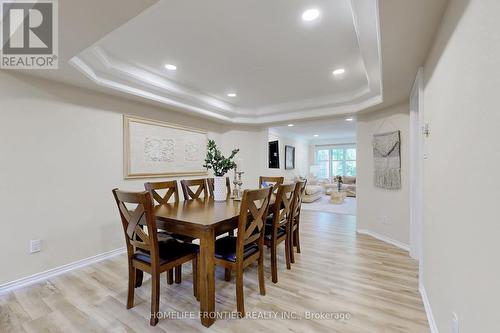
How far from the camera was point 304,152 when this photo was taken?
36.2ft

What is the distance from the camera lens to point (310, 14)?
6.23ft

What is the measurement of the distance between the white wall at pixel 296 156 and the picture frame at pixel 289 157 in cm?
17

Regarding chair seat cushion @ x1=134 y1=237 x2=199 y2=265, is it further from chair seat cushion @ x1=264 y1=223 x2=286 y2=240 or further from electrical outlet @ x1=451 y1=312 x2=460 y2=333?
electrical outlet @ x1=451 y1=312 x2=460 y2=333

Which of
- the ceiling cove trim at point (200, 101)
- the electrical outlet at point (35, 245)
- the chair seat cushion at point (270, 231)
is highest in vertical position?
the ceiling cove trim at point (200, 101)

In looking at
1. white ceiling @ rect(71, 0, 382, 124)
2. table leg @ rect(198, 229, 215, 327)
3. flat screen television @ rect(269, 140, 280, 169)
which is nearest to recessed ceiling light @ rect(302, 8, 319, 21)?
white ceiling @ rect(71, 0, 382, 124)

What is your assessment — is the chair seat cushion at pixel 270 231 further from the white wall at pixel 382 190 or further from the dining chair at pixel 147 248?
the white wall at pixel 382 190

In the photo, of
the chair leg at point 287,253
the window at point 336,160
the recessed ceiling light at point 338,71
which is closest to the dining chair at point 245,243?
the chair leg at point 287,253

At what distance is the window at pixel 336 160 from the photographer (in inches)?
419

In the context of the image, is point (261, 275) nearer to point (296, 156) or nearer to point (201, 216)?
point (201, 216)

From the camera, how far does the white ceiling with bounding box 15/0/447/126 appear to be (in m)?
1.58

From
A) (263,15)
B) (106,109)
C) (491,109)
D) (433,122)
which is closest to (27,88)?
(106,109)

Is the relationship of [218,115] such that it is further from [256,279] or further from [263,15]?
[256,279]

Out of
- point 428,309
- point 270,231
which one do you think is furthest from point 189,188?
point 428,309

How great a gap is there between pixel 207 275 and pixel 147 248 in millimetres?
514
